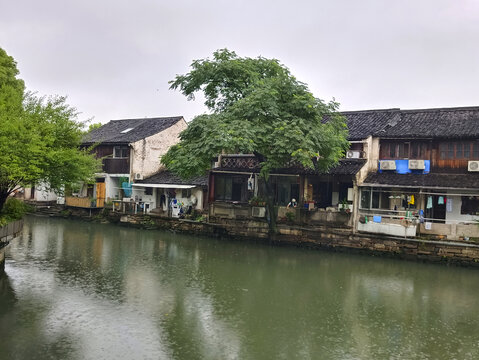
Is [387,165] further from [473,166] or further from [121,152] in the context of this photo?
[121,152]

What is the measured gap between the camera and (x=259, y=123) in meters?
24.7

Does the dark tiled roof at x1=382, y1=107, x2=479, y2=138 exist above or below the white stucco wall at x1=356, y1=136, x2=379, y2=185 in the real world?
above

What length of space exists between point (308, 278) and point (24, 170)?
12.3 meters

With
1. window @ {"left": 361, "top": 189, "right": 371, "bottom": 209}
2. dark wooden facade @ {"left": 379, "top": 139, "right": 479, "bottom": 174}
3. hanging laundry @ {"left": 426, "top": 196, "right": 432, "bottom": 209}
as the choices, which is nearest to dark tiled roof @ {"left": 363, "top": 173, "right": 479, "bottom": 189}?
dark wooden facade @ {"left": 379, "top": 139, "right": 479, "bottom": 174}

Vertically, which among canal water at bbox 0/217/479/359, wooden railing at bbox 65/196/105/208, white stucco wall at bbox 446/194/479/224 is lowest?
canal water at bbox 0/217/479/359

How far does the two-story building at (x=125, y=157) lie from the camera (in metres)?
38.0

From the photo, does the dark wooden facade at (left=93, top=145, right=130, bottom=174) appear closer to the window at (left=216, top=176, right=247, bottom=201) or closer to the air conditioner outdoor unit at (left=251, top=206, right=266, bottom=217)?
the window at (left=216, top=176, right=247, bottom=201)

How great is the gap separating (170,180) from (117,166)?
5.62m

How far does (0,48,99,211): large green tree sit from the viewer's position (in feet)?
54.2

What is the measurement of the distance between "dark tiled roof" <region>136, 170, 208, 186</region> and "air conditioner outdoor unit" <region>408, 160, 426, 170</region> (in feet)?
49.9

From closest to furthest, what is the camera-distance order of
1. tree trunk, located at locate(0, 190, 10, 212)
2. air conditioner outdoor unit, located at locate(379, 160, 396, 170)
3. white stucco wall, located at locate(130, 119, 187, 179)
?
tree trunk, located at locate(0, 190, 10, 212), air conditioner outdoor unit, located at locate(379, 160, 396, 170), white stucco wall, located at locate(130, 119, 187, 179)

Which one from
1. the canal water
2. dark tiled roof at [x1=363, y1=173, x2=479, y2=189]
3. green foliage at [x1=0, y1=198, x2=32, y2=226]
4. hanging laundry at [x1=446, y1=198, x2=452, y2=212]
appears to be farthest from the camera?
hanging laundry at [x1=446, y1=198, x2=452, y2=212]

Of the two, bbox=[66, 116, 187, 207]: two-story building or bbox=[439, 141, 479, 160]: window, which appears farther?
bbox=[66, 116, 187, 207]: two-story building

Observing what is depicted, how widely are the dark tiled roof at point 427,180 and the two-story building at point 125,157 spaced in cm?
1996
